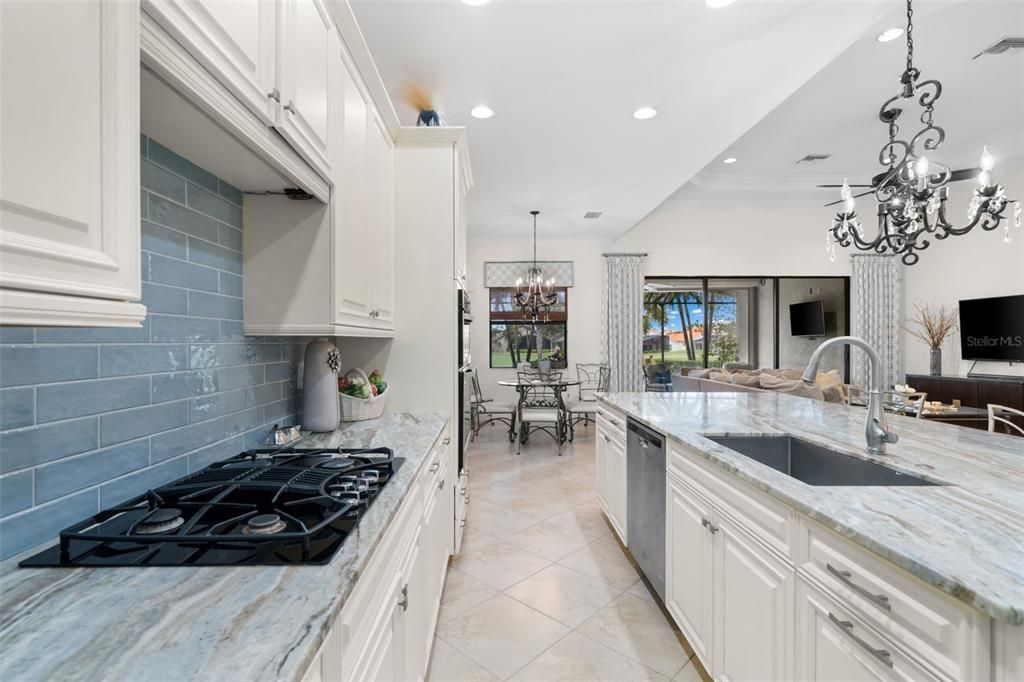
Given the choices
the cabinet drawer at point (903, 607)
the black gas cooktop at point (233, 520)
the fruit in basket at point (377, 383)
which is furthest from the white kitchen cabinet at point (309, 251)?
the cabinet drawer at point (903, 607)

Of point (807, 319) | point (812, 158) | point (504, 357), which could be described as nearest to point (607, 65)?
point (812, 158)

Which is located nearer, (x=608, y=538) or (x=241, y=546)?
(x=241, y=546)

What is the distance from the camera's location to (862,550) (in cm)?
93

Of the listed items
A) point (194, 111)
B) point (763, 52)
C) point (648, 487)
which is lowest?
point (648, 487)

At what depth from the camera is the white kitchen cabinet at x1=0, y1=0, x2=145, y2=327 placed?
47cm

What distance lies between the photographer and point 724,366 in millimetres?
6816

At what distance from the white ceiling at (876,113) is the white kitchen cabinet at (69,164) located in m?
3.66

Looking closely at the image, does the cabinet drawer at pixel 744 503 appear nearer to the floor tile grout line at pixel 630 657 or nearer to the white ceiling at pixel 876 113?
the floor tile grout line at pixel 630 657

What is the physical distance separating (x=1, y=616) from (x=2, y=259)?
1.66ft

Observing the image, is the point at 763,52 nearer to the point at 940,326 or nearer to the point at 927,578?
the point at 927,578

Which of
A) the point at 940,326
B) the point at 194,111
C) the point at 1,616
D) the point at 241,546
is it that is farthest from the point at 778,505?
the point at 940,326

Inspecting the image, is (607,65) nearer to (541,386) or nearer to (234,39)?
(234,39)

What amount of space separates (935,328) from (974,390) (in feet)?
3.66

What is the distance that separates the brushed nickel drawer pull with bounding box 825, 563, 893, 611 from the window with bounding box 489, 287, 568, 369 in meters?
5.82
